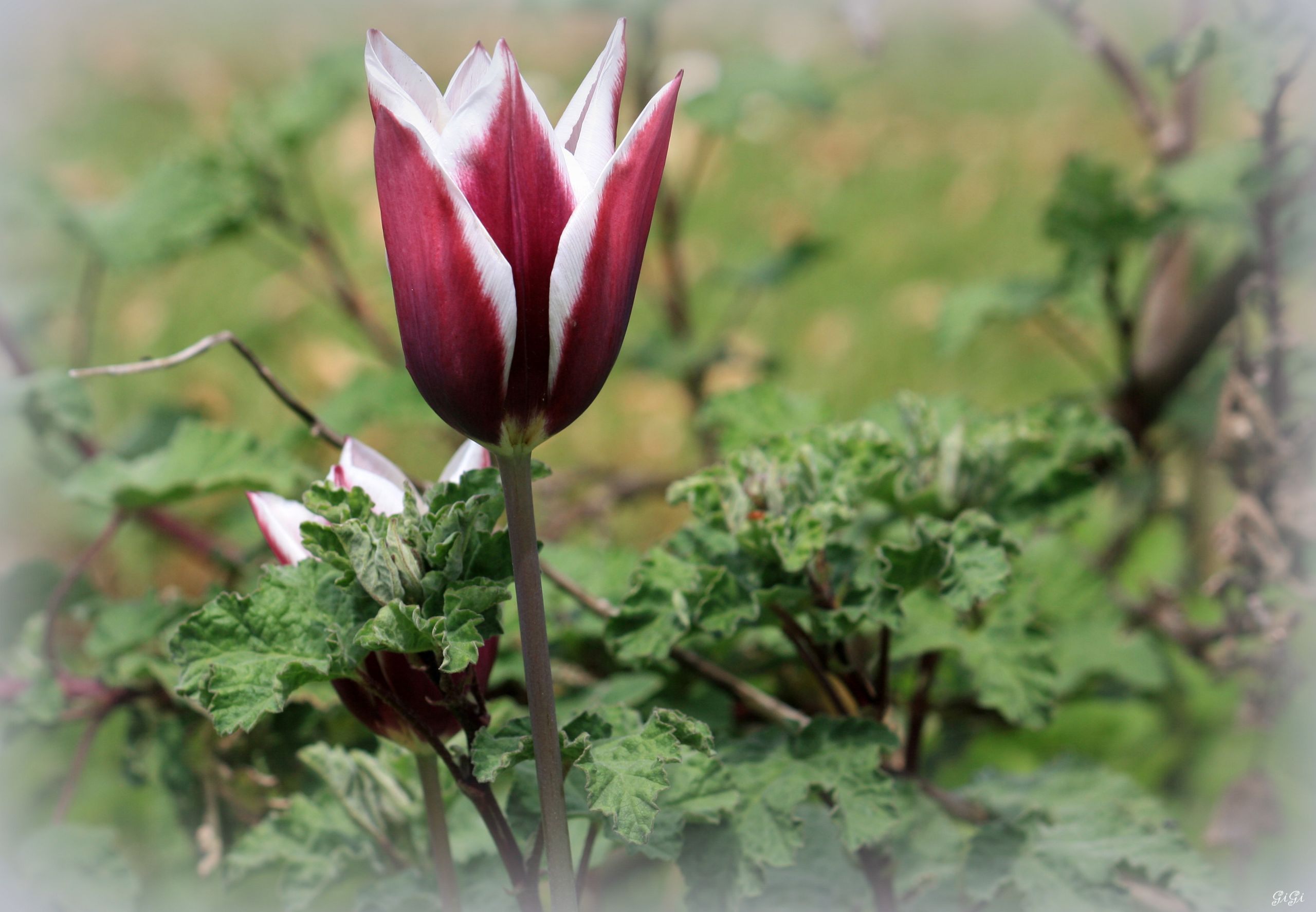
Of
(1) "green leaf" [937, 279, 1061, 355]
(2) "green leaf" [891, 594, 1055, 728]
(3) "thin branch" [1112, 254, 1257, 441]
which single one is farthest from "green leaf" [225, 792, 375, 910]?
(3) "thin branch" [1112, 254, 1257, 441]

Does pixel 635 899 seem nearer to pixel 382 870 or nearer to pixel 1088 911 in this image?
pixel 382 870

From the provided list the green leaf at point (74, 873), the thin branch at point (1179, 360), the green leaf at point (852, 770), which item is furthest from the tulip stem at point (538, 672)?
the thin branch at point (1179, 360)

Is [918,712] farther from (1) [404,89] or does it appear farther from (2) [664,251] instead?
(2) [664,251]

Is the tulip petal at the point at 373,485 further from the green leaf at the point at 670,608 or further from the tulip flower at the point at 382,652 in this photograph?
the green leaf at the point at 670,608

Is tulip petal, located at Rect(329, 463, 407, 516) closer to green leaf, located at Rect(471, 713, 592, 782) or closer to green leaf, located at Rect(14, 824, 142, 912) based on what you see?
green leaf, located at Rect(471, 713, 592, 782)

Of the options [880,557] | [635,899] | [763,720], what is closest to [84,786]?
[635,899]
